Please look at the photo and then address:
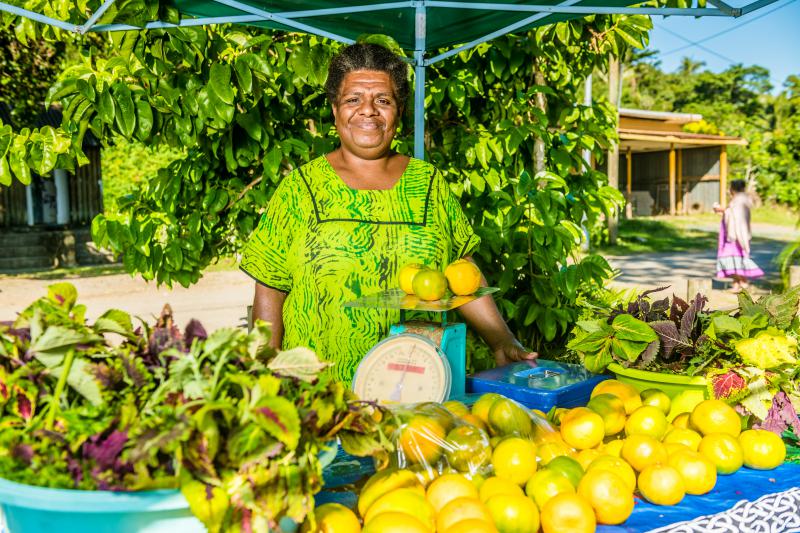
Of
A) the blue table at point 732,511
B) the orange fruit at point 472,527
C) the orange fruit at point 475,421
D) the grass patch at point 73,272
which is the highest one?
the orange fruit at point 475,421

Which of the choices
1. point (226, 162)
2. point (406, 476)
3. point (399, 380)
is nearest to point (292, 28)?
point (226, 162)

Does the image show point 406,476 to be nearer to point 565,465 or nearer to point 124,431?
point 565,465

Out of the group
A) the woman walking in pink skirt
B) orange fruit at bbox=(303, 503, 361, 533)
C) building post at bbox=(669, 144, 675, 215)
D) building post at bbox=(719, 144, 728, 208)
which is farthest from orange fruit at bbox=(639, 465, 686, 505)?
building post at bbox=(719, 144, 728, 208)

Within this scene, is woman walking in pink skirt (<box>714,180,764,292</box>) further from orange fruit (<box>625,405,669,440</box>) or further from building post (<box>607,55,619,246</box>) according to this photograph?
orange fruit (<box>625,405,669,440</box>)

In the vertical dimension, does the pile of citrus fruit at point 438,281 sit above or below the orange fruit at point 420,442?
above

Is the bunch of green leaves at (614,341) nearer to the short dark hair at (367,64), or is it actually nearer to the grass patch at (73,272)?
the short dark hair at (367,64)

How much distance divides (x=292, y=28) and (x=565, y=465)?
2.73m

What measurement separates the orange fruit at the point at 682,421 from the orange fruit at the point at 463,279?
0.66 meters

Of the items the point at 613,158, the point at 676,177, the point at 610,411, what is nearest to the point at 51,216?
the point at 613,158

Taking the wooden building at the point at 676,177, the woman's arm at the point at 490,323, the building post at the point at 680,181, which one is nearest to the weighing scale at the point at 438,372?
the woman's arm at the point at 490,323

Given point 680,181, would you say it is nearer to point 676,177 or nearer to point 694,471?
point 676,177

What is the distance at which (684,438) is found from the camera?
180 cm

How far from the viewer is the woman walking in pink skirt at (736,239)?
400 inches

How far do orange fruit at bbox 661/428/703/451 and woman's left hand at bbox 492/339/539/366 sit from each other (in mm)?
640
